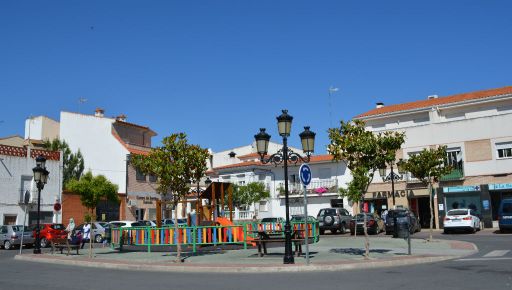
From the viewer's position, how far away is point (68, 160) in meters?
49.2

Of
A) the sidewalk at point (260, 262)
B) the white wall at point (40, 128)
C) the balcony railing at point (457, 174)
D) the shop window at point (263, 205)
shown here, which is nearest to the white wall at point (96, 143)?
the white wall at point (40, 128)

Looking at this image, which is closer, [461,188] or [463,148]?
[461,188]

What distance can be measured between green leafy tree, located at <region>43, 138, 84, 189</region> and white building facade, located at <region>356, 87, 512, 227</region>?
27423mm

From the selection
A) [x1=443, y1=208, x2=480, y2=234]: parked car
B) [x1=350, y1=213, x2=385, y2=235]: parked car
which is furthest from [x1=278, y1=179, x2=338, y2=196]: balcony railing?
[x1=443, y1=208, x2=480, y2=234]: parked car

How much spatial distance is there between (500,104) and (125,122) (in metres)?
35.2

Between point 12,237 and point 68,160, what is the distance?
61.7ft

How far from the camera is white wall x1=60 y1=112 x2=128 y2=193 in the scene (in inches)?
1966

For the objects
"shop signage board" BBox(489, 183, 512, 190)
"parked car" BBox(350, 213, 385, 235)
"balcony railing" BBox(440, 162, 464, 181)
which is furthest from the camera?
"balcony railing" BBox(440, 162, 464, 181)

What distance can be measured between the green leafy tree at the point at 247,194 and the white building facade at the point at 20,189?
54.9ft

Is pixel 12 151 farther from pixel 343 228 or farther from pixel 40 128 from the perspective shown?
pixel 343 228

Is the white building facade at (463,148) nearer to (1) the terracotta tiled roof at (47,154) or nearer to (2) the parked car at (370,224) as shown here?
(2) the parked car at (370,224)

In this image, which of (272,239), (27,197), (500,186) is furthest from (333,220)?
(27,197)

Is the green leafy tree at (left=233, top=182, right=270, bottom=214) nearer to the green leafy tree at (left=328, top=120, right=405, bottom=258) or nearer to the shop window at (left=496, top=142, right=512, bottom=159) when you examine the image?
the shop window at (left=496, top=142, right=512, bottom=159)

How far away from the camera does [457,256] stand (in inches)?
691
